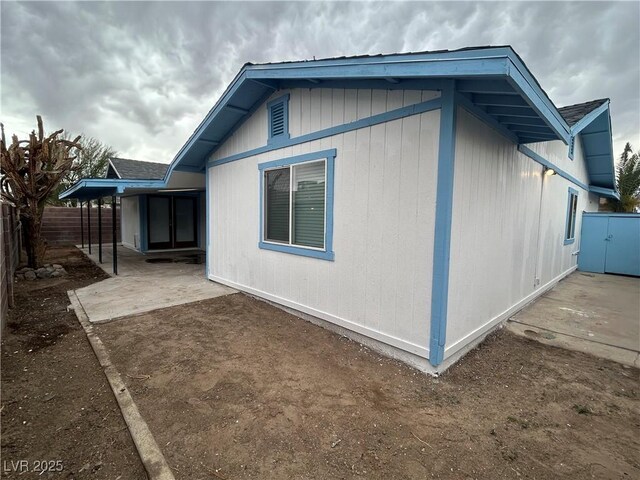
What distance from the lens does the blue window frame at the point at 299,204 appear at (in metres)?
4.13

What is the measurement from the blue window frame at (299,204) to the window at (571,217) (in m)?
7.04

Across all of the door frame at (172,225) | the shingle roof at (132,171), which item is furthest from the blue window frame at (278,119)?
the door frame at (172,225)

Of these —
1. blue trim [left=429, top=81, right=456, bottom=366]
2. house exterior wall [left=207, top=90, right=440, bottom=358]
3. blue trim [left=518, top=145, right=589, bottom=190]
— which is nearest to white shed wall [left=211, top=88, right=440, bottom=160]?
house exterior wall [left=207, top=90, right=440, bottom=358]

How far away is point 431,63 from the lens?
2545 mm

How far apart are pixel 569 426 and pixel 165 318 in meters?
4.82

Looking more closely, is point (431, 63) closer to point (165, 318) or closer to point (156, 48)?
point (165, 318)

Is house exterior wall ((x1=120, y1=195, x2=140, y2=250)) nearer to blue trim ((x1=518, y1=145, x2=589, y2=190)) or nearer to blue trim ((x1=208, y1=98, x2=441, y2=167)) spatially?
blue trim ((x1=208, y1=98, x2=441, y2=167))

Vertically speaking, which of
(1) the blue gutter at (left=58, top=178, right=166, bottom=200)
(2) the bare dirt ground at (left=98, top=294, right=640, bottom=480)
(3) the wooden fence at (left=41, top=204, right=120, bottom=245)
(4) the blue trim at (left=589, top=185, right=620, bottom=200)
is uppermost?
(4) the blue trim at (left=589, top=185, right=620, bottom=200)

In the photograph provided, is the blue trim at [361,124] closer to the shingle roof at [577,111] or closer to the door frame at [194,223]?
the shingle roof at [577,111]

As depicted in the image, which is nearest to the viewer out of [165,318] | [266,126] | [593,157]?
[165,318]

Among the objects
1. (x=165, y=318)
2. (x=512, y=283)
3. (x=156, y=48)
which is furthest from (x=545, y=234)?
(x=156, y=48)

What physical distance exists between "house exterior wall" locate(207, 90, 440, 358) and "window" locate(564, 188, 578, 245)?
685cm

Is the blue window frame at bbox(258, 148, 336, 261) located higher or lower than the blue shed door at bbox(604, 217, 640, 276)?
higher

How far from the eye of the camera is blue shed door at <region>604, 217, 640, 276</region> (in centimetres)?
904
